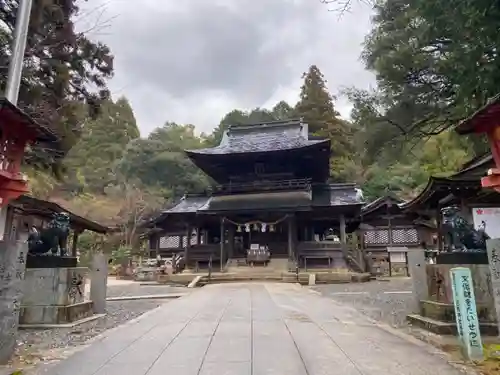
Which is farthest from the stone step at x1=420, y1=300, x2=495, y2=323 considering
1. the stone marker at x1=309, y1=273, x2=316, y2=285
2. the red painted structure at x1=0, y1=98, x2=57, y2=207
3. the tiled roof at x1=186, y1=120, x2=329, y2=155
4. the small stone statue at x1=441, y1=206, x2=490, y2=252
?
the tiled roof at x1=186, y1=120, x2=329, y2=155

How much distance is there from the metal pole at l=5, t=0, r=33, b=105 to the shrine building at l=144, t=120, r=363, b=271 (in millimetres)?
14275

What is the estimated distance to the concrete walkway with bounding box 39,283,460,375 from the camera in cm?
377

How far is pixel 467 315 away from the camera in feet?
13.7

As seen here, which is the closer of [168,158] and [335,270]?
[335,270]

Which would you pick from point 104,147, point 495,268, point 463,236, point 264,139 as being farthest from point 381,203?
point 104,147

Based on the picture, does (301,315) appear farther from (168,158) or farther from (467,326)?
(168,158)

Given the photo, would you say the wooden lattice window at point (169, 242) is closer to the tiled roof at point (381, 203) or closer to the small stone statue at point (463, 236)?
the tiled roof at point (381, 203)

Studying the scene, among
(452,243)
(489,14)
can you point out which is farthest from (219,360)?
(489,14)

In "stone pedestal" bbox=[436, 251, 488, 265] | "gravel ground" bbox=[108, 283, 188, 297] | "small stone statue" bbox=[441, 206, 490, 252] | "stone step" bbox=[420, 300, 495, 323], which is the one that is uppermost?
"small stone statue" bbox=[441, 206, 490, 252]

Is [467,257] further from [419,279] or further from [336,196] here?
[336,196]

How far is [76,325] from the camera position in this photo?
22.0ft

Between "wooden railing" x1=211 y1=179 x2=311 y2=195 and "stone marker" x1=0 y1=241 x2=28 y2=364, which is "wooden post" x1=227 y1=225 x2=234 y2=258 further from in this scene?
"stone marker" x1=0 y1=241 x2=28 y2=364

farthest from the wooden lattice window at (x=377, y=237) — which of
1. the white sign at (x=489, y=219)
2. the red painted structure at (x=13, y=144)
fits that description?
the red painted structure at (x=13, y=144)

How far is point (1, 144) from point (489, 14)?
24.5 feet
